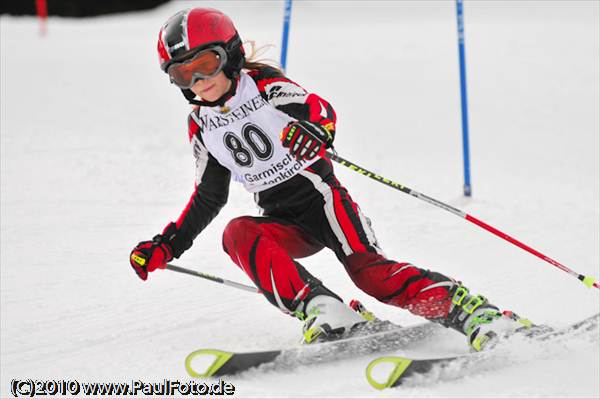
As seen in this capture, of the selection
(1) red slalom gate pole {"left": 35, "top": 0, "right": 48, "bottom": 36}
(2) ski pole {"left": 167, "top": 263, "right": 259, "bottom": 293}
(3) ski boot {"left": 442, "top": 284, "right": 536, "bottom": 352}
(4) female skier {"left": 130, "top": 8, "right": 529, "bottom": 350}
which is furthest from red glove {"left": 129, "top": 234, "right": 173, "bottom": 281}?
(1) red slalom gate pole {"left": 35, "top": 0, "right": 48, "bottom": 36}

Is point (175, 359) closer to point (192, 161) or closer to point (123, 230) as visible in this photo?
point (123, 230)

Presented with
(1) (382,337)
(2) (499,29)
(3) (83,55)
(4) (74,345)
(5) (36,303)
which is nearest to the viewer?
(1) (382,337)

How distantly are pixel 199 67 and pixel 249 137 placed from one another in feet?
1.12

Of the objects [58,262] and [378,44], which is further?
[378,44]

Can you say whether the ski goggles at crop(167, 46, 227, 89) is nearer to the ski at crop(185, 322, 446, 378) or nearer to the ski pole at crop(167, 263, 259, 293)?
the ski pole at crop(167, 263, 259, 293)

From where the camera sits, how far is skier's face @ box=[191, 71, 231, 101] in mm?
2959

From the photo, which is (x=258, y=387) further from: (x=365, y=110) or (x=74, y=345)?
(x=365, y=110)

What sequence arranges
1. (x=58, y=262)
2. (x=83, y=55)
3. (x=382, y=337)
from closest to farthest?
Answer: 1. (x=382, y=337)
2. (x=58, y=262)
3. (x=83, y=55)

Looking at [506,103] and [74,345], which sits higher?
[74,345]

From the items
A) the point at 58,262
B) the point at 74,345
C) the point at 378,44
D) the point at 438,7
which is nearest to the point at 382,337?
the point at 74,345

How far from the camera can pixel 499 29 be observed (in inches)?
382

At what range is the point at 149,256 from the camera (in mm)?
3094

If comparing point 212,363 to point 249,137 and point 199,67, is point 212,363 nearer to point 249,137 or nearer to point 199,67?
point 249,137

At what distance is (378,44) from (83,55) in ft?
11.4
